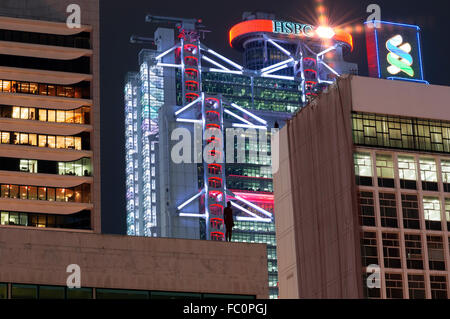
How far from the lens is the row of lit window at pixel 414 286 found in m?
137

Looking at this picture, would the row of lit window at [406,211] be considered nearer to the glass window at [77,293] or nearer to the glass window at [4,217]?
the glass window at [4,217]

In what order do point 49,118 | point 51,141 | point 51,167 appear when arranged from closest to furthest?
point 51,167, point 51,141, point 49,118

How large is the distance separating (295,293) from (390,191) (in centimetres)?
1879

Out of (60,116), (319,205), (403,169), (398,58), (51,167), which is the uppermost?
(398,58)

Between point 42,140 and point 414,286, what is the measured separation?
214ft

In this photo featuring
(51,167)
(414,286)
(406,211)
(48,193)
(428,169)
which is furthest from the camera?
(51,167)

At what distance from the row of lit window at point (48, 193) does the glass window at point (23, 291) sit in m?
109

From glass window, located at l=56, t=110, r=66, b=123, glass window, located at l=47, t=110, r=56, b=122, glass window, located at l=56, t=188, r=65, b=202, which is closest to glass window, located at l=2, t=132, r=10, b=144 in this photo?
glass window, located at l=47, t=110, r=56, b=122

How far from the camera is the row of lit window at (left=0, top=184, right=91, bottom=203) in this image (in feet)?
549

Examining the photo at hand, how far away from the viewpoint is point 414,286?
13825cm

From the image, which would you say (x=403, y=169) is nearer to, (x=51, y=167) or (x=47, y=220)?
(x=47, y=220)

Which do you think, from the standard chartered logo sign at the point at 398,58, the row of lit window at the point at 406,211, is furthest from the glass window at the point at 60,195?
the standard chartered logo sign at the point at 398,58

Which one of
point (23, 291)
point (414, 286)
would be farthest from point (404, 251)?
point (23, 291)

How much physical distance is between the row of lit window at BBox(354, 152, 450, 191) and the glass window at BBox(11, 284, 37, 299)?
86.6 m
